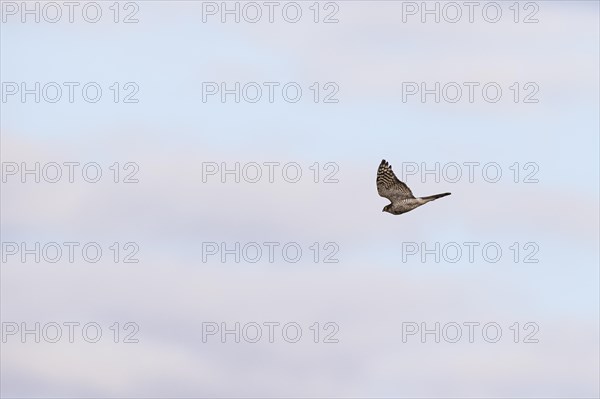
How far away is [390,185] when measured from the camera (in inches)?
5881

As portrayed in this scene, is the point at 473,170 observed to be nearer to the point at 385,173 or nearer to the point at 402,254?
the point at 402,254

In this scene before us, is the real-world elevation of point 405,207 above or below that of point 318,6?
below

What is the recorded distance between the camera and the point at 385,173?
490 ft

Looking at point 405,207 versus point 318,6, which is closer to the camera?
point 405,207

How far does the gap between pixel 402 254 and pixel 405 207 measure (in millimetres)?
32911

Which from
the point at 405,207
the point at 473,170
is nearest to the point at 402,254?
the point at 473,170

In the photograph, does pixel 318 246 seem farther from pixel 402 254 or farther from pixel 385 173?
pixel 385 173

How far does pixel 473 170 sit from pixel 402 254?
7.37m

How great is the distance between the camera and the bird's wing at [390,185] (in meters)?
149

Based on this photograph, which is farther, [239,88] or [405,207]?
[239,88]

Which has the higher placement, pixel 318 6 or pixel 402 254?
pixel 318 6

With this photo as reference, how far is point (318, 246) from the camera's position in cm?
19062

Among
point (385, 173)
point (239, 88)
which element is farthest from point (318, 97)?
point (385, 173)

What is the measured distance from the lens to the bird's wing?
489ft
